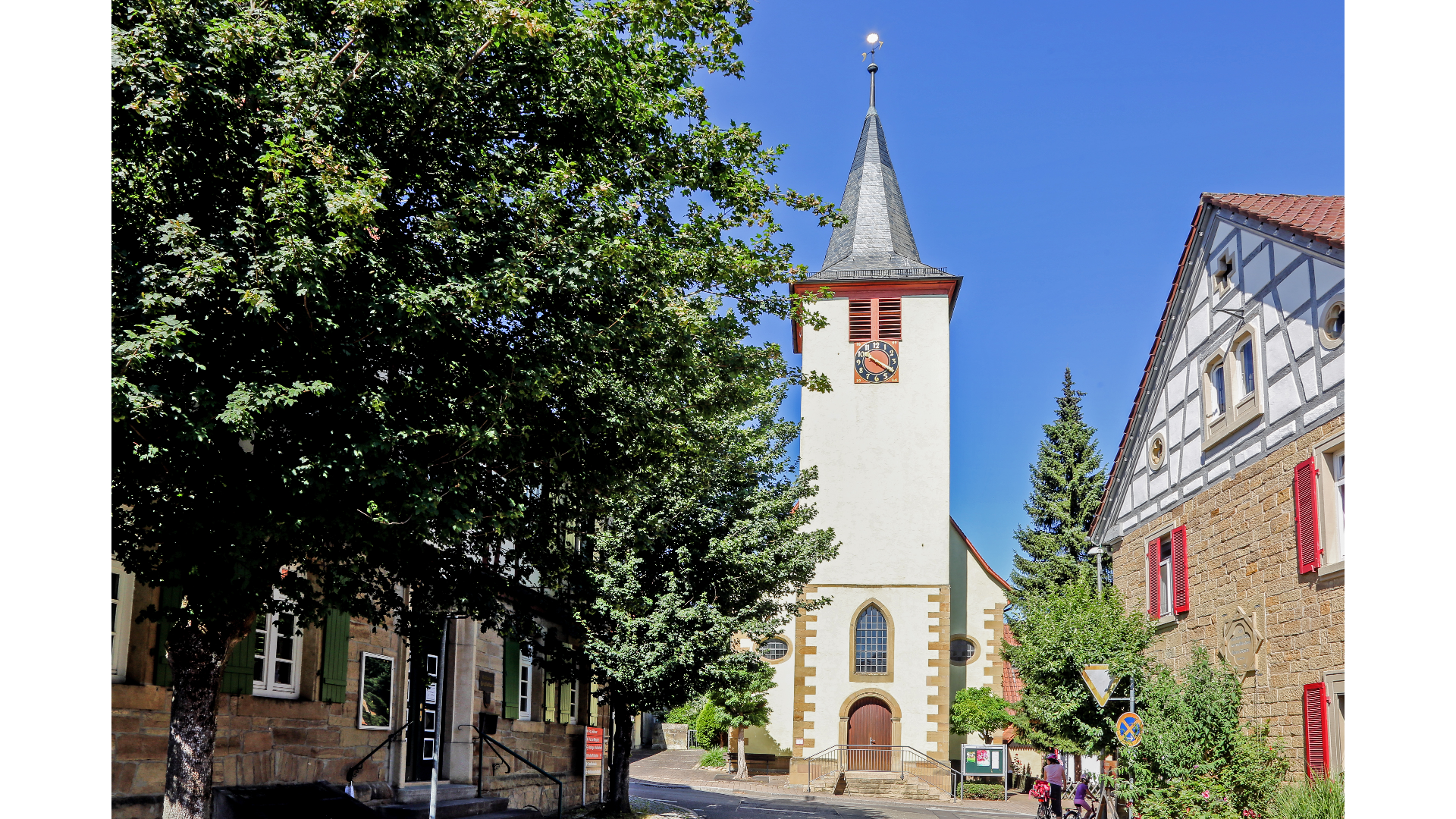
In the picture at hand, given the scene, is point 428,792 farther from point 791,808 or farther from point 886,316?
point 886,316

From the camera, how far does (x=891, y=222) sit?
41.8 meters

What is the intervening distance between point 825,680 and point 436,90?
97.4ft

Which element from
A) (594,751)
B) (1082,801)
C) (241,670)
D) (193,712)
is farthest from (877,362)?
(193,712)

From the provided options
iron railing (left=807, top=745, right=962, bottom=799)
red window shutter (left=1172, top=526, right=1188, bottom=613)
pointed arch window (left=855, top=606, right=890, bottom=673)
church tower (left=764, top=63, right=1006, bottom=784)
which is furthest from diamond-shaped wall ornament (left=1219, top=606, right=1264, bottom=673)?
pointed arch window (left=855, top=606, right=890, bottom=673)

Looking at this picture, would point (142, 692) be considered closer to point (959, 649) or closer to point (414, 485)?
point (414, 485)

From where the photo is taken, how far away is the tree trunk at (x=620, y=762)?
20203 mm

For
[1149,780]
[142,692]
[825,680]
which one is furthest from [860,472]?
[142,692]

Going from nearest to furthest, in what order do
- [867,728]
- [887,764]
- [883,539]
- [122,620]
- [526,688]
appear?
[122,620] < [526,688] < [887,764] < [867,728] < [883,539]

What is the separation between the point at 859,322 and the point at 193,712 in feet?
106

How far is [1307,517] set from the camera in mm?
13281

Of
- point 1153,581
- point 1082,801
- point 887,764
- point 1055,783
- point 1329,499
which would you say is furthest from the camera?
point 887,764

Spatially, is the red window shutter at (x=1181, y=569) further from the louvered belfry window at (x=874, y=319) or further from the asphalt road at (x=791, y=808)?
the louvered belfry window at (x=874, y=319)

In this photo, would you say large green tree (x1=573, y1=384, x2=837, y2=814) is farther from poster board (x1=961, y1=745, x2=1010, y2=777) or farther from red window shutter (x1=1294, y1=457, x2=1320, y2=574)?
poster board (x1=961, y1=745, x2=1010, y2=777)
